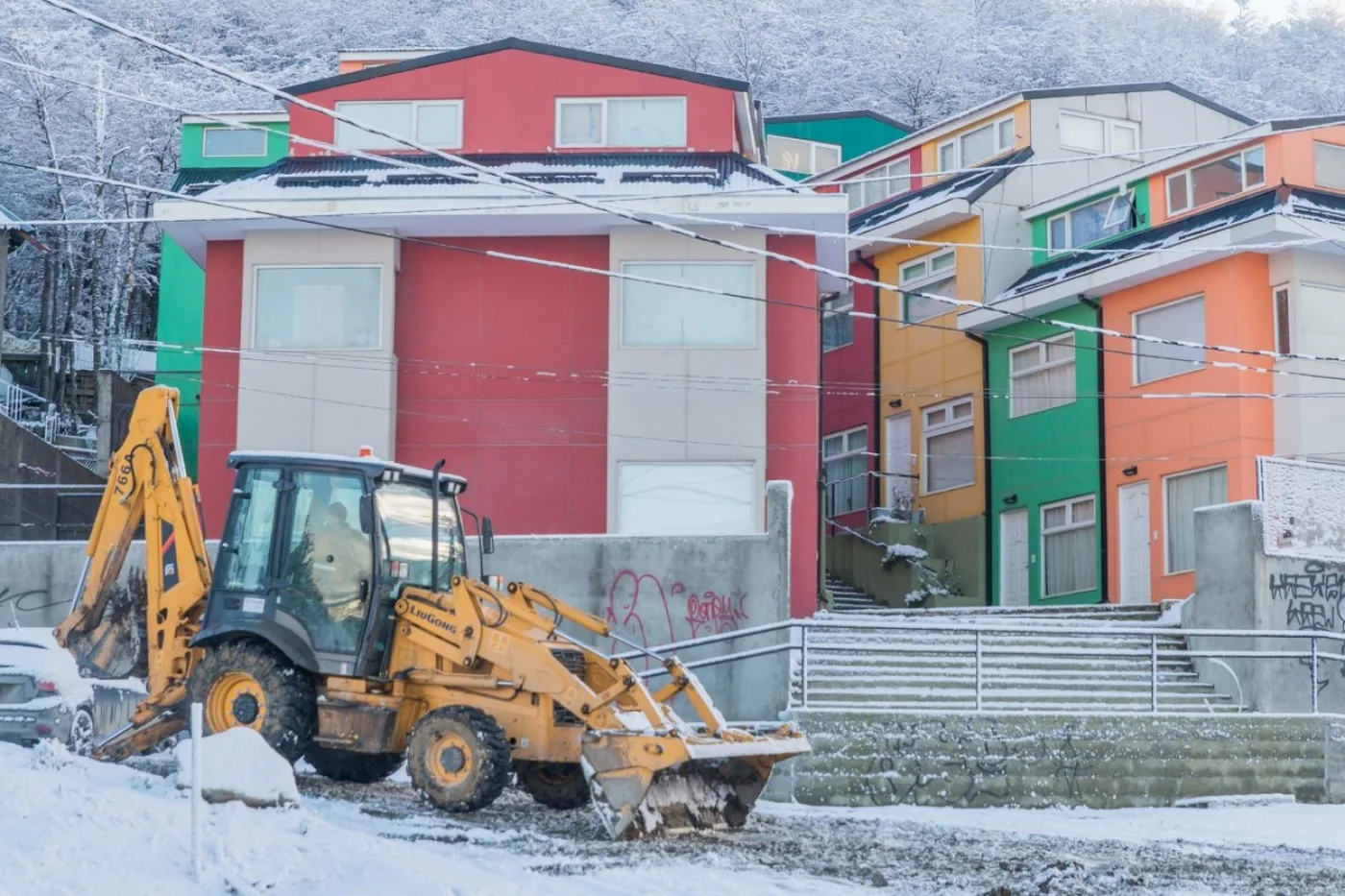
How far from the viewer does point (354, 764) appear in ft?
53.2

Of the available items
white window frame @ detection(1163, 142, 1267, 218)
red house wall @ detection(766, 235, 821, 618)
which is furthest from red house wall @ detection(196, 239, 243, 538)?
white window frame @ detection(1163, 142, 1267, 218)

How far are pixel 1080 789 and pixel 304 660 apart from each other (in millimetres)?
8380

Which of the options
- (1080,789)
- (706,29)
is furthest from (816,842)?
(706,29)

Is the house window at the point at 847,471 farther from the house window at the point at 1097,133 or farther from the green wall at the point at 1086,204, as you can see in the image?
the house window at the point at 1097,133

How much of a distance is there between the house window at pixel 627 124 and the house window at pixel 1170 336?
28.2ft

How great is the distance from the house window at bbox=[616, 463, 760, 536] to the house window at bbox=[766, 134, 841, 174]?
58.8 feet

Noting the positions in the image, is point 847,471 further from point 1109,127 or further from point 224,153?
point 224,153

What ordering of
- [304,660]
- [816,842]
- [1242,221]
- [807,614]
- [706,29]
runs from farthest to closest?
[706,29]
[1242,221]
[807,614]
[304,660]
[816,842]

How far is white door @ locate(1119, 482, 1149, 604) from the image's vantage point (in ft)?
98.2

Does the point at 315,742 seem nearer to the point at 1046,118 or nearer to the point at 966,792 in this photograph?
the point at 966,792

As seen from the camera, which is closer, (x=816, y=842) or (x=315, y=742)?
(x=816, y=842)

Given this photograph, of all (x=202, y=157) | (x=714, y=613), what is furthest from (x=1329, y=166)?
(x=202, y=157)

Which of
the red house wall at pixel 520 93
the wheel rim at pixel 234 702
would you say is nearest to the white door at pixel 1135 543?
the red house wall at pixel 520 93

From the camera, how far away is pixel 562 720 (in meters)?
14.2
